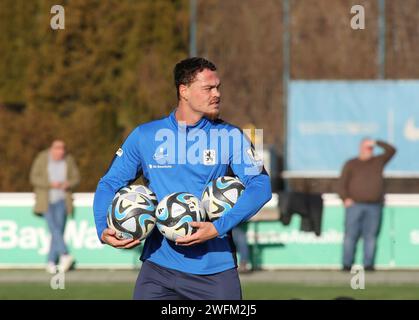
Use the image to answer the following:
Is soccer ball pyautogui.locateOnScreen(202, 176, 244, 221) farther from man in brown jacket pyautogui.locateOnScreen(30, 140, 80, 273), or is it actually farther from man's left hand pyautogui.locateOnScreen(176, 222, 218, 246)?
man in brown jacket pyautogui.locateOnScreen(30, 140, 80, 273)

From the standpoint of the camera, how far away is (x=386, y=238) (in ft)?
49.5

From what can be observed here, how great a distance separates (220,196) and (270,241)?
9.07 metres

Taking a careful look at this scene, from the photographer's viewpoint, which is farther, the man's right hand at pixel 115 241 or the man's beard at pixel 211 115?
the man's beard at pixel 211 115

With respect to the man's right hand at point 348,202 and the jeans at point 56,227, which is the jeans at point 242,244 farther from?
the jeans at point 56,227

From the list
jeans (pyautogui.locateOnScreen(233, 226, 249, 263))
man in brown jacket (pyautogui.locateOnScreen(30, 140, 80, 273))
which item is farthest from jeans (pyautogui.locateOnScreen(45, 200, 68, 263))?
jeans (pyautogui.locateOnScreen(233, 226, 249, 263))

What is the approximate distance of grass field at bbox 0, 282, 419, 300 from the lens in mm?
12102

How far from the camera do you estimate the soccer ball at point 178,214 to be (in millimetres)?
6035

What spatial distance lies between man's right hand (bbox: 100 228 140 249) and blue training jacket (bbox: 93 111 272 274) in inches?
2.6

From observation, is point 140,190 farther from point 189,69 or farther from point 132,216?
point 189,69

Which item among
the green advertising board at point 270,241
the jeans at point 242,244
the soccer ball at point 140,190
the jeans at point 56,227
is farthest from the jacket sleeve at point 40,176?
the soccer ball at point 140,190

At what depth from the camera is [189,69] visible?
20.9 ft

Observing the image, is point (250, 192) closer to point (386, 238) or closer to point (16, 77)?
point (386, 238)

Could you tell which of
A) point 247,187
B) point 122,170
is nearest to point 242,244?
point 122,170

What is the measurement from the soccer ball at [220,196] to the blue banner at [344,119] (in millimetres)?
17488
